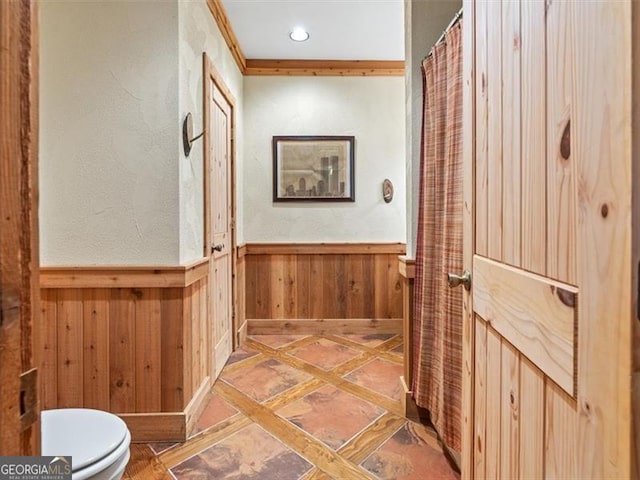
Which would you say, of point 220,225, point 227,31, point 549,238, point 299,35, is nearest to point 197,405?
point 220,225

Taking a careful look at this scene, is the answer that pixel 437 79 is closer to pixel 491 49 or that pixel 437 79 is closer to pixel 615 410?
pixel 491 49

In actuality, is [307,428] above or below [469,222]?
below

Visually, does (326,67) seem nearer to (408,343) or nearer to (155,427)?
(408,343)

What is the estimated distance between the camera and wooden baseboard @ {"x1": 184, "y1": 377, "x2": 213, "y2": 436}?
192 cm

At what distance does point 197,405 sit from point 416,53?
225 cm

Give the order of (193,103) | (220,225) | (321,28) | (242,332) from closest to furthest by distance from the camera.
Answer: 1. (193,103)
2. (220,225)
3. (321,28)
4. (242,332)

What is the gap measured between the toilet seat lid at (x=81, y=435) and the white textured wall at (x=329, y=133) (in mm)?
2440

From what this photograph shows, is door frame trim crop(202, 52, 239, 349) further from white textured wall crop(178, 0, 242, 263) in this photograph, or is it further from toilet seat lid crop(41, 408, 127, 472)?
toilet seat lid crop(41, 408, 127, 472)

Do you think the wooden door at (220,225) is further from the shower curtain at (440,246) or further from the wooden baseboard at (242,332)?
the shower curtain at (440,246)

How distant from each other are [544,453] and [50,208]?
7.00 ft

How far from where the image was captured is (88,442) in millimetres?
1107

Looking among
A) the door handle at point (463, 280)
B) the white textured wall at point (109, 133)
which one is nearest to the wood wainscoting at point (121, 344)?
the white textured wall at point (109, 133)

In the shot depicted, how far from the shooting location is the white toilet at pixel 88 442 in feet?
3.35

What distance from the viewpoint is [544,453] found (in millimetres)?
689
